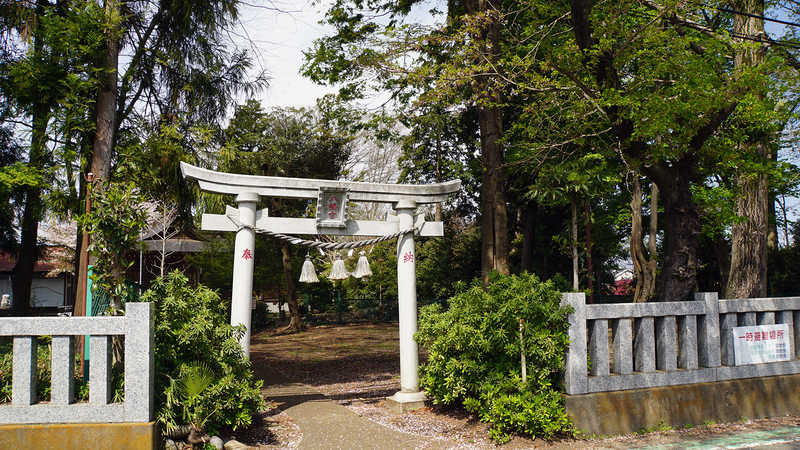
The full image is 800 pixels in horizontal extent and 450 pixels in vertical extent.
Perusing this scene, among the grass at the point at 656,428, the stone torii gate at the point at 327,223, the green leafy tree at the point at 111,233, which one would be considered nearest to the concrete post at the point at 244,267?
the stone torii gate at the point at 327,223

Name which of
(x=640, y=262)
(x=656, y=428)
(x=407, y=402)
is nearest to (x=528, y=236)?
(x=640, y=262)

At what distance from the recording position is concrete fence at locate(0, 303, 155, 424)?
4.75m

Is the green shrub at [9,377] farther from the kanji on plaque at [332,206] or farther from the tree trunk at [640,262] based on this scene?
the tree trunk at [640,262]

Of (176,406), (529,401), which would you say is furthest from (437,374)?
(176,406)

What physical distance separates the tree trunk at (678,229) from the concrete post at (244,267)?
5764 mm

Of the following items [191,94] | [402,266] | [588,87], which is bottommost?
[402,266]

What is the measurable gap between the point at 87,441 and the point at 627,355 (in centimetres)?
596

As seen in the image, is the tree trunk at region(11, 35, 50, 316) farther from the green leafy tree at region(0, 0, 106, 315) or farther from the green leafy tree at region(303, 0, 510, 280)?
the green leafy tree at region(303, 0, 510, 280)

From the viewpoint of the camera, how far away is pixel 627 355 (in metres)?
6.25

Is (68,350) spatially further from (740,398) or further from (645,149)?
(740,398)

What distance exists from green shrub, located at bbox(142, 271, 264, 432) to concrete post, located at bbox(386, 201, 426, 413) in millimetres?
2156

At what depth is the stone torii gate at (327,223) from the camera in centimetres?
673

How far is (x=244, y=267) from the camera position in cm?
674

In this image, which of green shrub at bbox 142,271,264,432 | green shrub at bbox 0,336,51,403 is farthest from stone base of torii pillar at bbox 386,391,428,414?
green shrub at bbox 0,336,51,403
